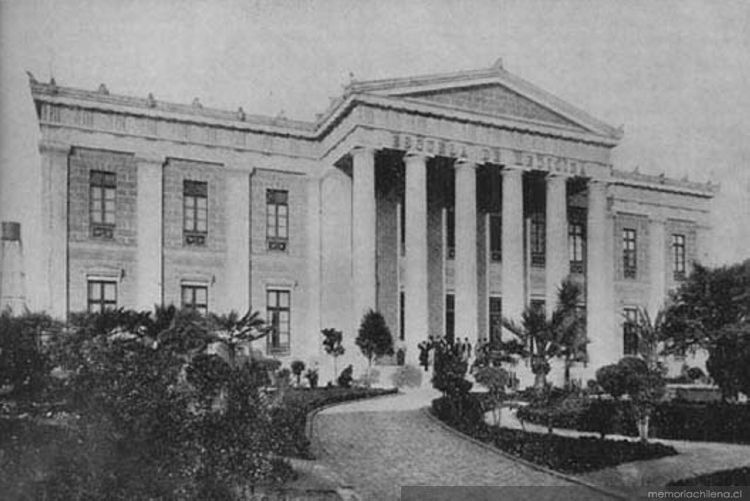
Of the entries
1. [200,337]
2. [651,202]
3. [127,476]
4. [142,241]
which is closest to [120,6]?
[127,476]

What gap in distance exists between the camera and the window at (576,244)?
32.9m

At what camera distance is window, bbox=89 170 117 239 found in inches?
945

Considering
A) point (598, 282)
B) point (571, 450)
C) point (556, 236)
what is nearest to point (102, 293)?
point (556, 236)

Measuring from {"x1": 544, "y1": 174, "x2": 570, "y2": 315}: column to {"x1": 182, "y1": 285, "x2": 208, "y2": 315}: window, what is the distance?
484 inches

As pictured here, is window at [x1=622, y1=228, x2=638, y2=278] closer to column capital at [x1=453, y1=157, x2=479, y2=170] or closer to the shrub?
column capital at [x1=453, y1=157, x2=479, y2=170]

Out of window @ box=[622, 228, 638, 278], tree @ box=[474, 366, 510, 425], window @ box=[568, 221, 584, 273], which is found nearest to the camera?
tree @ box=[474, 366, 510, 425]

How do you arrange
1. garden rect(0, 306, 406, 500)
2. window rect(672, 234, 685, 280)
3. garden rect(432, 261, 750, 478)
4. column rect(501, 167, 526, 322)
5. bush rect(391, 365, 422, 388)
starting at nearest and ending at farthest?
garden rect(0, 306, 406, 500), garden rect(432, 261, 750, 478), bush rect(391, 365, 422, 388), column rect(501, 167, 526, 322), window rect(672, 234, 685, 280)

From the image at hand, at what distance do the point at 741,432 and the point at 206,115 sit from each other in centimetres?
1889

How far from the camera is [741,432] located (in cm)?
1412

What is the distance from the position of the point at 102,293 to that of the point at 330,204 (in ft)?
27.3

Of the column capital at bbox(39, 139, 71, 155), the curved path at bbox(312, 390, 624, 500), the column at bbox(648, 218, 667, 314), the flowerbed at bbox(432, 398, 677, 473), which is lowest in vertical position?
the curved path at bbox(312, 390, 624, 500)

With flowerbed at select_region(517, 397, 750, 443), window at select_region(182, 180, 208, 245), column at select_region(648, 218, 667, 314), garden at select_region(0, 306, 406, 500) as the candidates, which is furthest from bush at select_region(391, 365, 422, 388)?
column at select_region(648, 218, 667, 314)

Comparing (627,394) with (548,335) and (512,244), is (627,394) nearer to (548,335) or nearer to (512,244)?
(548,335)

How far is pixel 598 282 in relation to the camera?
2895 centimetres
